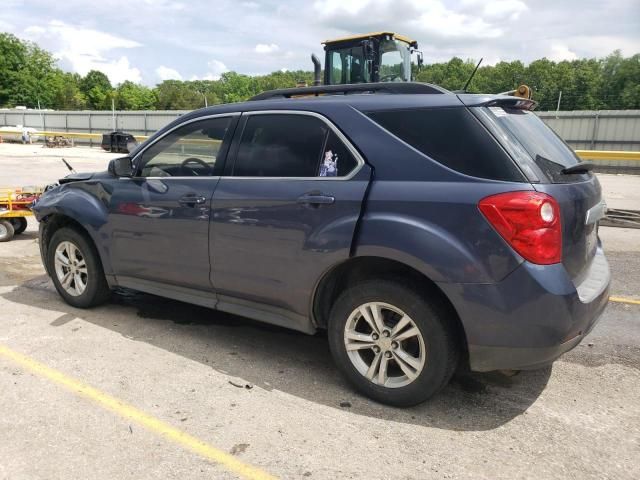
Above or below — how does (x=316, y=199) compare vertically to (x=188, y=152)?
below

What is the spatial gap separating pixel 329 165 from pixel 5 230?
6.33 meters

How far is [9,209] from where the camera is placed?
7547 mm

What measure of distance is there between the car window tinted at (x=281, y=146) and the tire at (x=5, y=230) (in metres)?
5.52

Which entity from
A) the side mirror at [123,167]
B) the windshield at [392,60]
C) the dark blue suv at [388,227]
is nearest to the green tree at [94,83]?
the windshield at [392,60]

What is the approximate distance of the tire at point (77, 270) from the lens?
459cm

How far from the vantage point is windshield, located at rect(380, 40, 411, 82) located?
492 inches

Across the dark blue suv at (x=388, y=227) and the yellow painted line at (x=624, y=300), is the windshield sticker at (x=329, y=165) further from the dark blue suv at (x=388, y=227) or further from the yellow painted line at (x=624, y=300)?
the yellow painted line at (x=624, y=300)

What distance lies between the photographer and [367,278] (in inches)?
123

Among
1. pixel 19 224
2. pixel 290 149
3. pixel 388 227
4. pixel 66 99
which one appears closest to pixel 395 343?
pixel 388 227

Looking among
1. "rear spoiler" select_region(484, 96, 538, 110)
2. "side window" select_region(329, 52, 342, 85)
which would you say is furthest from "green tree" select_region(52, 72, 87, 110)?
"rear spoiler" select_region(484, 96, 538, 110)

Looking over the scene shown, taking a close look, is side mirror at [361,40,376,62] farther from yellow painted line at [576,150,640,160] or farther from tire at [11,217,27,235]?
yellow painted line at [576,150,640,160]

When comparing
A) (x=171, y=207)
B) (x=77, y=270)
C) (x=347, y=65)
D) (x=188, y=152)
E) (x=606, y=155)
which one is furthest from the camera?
(x=606, y=155)

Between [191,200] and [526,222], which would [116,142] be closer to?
[191,200]

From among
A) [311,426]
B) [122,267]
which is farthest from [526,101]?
[122,267]
